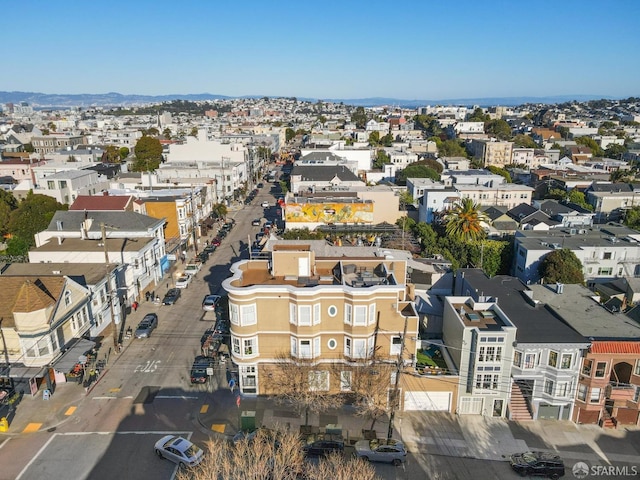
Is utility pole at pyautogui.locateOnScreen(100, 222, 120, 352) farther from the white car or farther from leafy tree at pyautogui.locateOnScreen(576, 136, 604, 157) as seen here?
leafy tree at pyautogui.locateOnScreen(576, 136, 604, 157)

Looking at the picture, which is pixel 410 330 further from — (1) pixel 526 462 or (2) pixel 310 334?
(1) pixel 526 462

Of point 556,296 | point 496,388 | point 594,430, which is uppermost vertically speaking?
point 556,296

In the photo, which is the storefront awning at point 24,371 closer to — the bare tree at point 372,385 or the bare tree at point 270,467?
the bare tree at point 270,467

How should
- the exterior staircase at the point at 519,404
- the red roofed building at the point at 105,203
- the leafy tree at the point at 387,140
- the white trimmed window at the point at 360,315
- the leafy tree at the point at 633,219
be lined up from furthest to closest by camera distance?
the leafy tree at the point at 387,140
the leafy tree at the point at 633,219
the red roofed building at the point at 105,203
the exterior staircase at the point at 519,404
the white trimmed window at the point at 360,315

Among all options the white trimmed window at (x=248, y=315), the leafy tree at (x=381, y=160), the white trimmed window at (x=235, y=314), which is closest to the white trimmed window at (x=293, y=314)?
the white trimmed window at (x=248, y=315)

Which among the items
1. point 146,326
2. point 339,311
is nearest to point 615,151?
point 339,311

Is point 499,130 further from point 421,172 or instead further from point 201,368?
point 201,368

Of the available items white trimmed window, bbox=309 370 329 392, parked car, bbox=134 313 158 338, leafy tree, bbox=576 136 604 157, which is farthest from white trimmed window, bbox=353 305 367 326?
leafy tree, bbox=576 136 604 157

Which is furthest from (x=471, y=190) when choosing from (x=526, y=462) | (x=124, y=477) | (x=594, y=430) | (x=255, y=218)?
(x=124, y=477)
